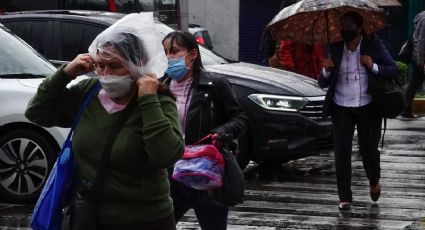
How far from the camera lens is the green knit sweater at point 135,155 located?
4355mm

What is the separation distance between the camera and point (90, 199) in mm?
4430

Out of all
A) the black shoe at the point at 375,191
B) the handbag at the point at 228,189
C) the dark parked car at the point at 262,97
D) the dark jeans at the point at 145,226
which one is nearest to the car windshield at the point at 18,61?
the dark parked car at the point at 262,97

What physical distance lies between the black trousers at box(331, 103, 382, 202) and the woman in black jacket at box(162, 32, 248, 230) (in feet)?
10.4

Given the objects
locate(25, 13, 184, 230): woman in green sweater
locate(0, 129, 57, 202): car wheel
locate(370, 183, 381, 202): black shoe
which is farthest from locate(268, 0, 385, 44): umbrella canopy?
locate(25, 13, 184, 230): woman in green sweater

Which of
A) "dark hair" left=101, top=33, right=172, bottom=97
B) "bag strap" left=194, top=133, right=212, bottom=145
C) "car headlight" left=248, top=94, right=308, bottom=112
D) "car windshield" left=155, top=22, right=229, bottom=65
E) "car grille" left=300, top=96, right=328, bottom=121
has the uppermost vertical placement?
"dark hair" left=101, top=33, right=172, bottom=97

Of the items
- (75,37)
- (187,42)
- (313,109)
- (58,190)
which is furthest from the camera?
(75,37)

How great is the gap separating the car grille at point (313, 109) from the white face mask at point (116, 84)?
6810 mm

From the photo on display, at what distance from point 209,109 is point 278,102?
188 inches

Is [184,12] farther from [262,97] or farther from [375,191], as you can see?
[375,191]

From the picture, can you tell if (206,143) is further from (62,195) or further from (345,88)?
(345,88)

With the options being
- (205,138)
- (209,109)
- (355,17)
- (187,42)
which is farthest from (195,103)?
(355,17)

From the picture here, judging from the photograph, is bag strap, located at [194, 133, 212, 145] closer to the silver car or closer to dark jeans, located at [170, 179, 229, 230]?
dark jeans, located at [170, 179, 229, 230]

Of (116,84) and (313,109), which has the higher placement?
(116,84)

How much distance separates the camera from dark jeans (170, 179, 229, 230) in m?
6.16
